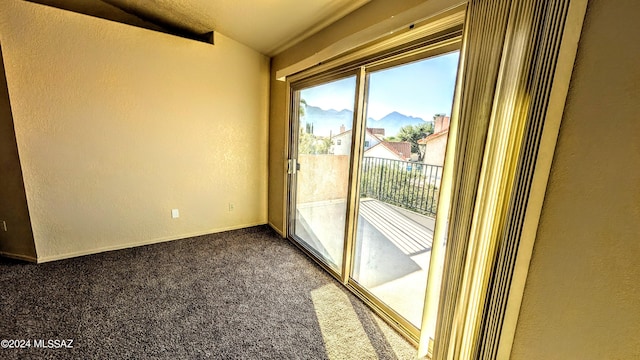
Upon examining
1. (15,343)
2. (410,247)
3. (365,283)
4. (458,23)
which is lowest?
(15,343)

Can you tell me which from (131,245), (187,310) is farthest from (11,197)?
(187,310)

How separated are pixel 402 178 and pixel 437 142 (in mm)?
391

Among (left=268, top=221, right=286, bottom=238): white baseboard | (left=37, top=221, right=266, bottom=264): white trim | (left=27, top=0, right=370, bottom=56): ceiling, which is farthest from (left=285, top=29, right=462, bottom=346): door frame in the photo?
(left=37, top=221, right=266, bottom=264): white trim

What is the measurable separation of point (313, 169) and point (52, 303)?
98.7 inches

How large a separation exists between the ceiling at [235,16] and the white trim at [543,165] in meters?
1.35

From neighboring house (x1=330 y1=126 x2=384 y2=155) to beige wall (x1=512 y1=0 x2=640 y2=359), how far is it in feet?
3.87

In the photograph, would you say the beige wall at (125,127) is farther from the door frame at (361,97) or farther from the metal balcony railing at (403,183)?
the metal balcony railing at (403,183)

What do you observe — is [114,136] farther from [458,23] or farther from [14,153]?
[458,23]

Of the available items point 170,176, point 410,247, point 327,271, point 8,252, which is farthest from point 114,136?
point 410,247

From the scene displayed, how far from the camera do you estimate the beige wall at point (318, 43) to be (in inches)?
55.9

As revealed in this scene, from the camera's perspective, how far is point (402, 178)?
1.88 m

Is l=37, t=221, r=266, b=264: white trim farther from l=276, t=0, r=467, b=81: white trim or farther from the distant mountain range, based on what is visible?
l=276, t=0, r=467, b=81: white trim

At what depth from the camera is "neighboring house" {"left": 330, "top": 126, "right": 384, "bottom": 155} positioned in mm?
2061

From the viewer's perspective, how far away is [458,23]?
1347 millimetres
